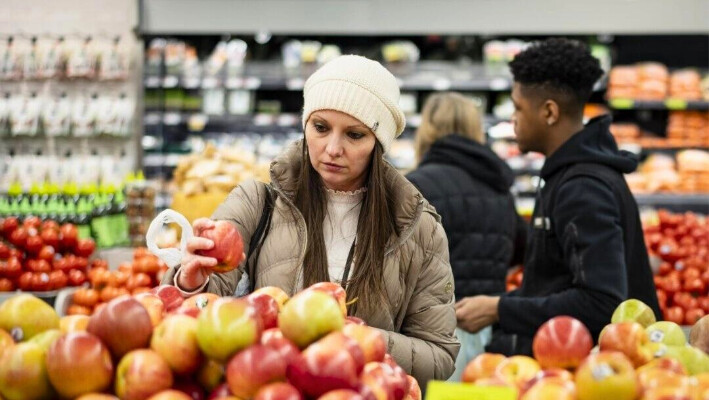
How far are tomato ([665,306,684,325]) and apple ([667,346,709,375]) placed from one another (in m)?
2.48

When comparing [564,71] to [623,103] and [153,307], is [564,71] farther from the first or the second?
[623,103]

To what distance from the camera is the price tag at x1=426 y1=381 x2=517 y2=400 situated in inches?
43.8

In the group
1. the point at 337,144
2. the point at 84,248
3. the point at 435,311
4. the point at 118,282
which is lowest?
the point at 118,282

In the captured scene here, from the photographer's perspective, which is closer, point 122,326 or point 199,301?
point 122,326

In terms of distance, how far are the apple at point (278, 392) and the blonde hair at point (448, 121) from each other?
2424mm

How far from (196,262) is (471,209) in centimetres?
180

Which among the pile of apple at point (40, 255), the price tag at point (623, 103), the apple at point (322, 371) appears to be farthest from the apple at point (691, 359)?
the price tag at point (623, 103)

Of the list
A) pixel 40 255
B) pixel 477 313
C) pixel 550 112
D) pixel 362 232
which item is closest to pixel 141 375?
pixel 362 232

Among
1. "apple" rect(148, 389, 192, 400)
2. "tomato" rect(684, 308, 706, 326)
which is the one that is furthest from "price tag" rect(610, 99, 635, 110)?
"apple" rect(148, 389, 192, 400)

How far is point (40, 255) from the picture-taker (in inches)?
158

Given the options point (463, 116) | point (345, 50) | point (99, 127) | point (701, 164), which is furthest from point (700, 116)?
point (99, 127)

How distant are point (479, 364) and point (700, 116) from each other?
263 inches

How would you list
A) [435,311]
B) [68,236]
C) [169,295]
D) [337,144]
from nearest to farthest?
[169,295] < [337,144] < [435,311] < [68,236]

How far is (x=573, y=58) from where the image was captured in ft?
8.82
